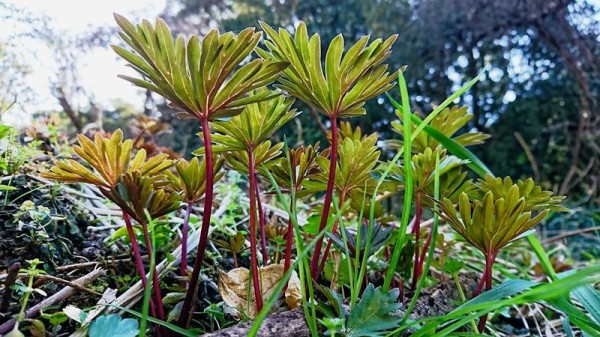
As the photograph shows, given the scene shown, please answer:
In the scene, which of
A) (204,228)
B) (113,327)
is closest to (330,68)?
(204,228)

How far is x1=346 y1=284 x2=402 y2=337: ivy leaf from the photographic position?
15.9 inches

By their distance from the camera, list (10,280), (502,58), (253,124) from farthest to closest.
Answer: (502,58) → (253,124) → (10,280)

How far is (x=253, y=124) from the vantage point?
0.47 meters

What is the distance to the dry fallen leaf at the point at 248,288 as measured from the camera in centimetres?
49

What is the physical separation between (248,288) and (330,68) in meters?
0.26

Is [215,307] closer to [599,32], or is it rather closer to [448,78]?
[448,78]

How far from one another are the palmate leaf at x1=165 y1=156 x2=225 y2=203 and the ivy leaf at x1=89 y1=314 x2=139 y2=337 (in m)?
0.16

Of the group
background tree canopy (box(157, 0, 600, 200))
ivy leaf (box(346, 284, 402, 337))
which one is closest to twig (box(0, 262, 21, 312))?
ivy leaf (box(346, 284, 402, 337))

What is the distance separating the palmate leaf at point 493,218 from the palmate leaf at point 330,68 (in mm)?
149

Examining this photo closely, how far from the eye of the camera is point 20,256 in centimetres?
52

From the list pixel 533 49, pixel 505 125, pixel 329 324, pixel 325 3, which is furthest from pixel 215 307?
pixel 533 49

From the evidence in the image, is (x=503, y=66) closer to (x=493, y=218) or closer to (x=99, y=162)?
(x=493, y=218)

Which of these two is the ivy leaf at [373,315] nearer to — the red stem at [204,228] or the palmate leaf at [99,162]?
the red stem at [204,228]

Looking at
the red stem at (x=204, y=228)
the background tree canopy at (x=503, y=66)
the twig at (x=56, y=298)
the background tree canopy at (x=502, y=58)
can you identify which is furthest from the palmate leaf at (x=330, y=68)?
the background tree canopy at (x=503, y=66)
